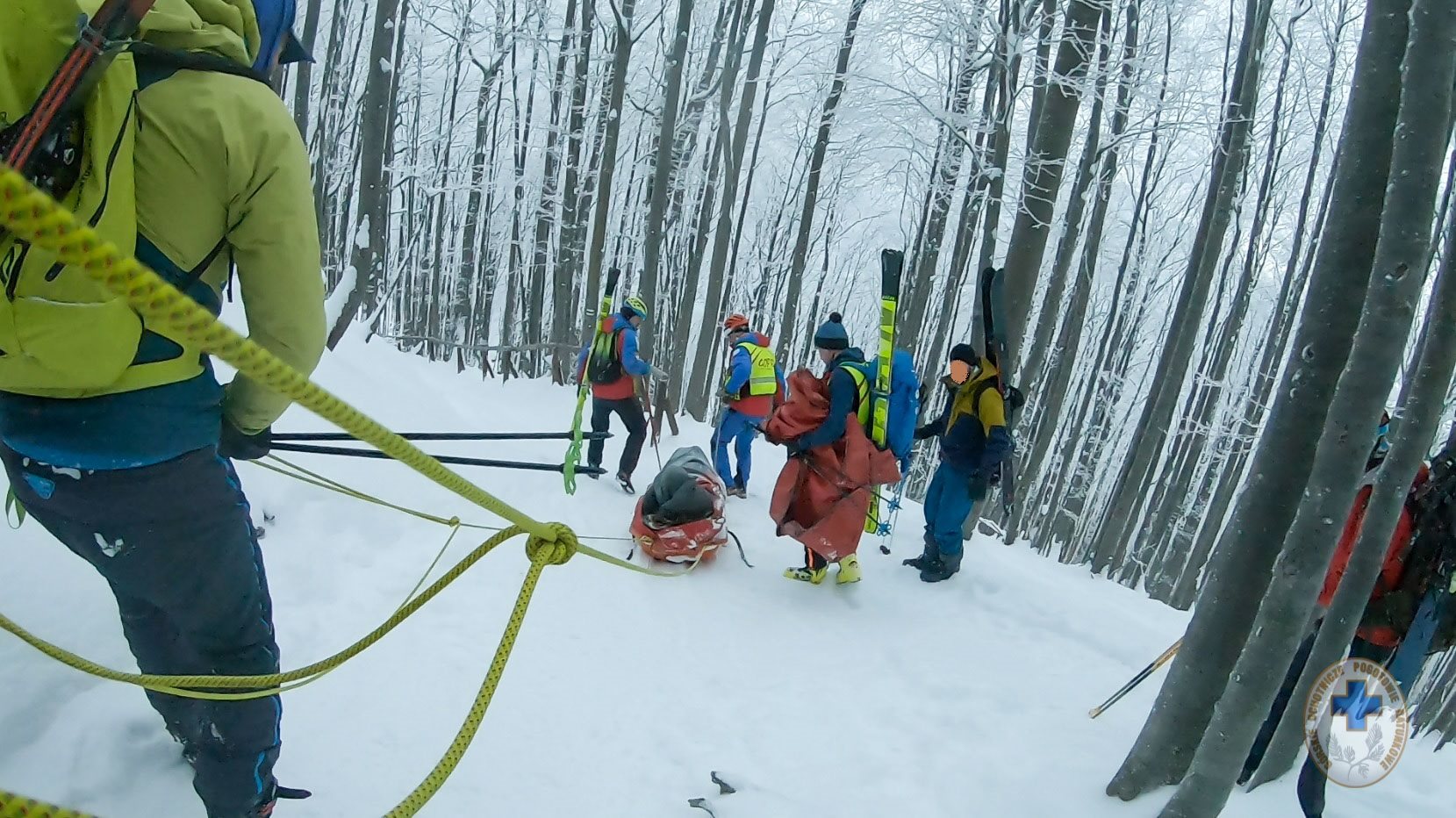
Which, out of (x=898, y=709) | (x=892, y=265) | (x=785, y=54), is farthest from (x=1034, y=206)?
(x=785, y=54)

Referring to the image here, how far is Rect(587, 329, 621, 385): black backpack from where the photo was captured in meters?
7.20

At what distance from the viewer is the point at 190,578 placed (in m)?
1.79

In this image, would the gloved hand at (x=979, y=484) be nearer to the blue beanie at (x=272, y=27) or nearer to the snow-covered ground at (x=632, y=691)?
the snow-covered ground at (x=632, y=691)

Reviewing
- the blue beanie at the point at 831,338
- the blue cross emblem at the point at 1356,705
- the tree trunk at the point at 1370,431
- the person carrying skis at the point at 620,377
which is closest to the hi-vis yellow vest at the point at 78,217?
the tree trunk at the point at 1370,431

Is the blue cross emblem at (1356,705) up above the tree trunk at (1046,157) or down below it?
below

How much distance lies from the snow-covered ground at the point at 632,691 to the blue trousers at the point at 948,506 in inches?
13.3

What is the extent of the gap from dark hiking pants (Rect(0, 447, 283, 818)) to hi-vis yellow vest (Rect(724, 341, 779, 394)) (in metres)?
5.56

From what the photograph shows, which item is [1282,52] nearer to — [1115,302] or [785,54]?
[1115,302]

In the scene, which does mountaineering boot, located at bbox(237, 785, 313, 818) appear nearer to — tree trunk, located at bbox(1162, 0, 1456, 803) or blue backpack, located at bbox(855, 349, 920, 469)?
tree trunk, located at bbox(1162, 0, 1456, 803)

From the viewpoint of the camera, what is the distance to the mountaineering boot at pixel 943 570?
5.60 metres

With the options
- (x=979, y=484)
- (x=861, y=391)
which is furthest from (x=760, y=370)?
(x=979, y=484)

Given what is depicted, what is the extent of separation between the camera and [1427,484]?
3.11m

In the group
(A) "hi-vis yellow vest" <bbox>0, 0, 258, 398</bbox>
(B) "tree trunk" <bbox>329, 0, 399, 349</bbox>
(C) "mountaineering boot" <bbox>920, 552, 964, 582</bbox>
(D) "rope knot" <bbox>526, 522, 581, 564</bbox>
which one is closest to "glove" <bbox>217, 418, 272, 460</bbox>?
(A) "hi-vis yellow vest" <bbox>0, 0, 258, 398</bbox>

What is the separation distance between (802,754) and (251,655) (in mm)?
2397
